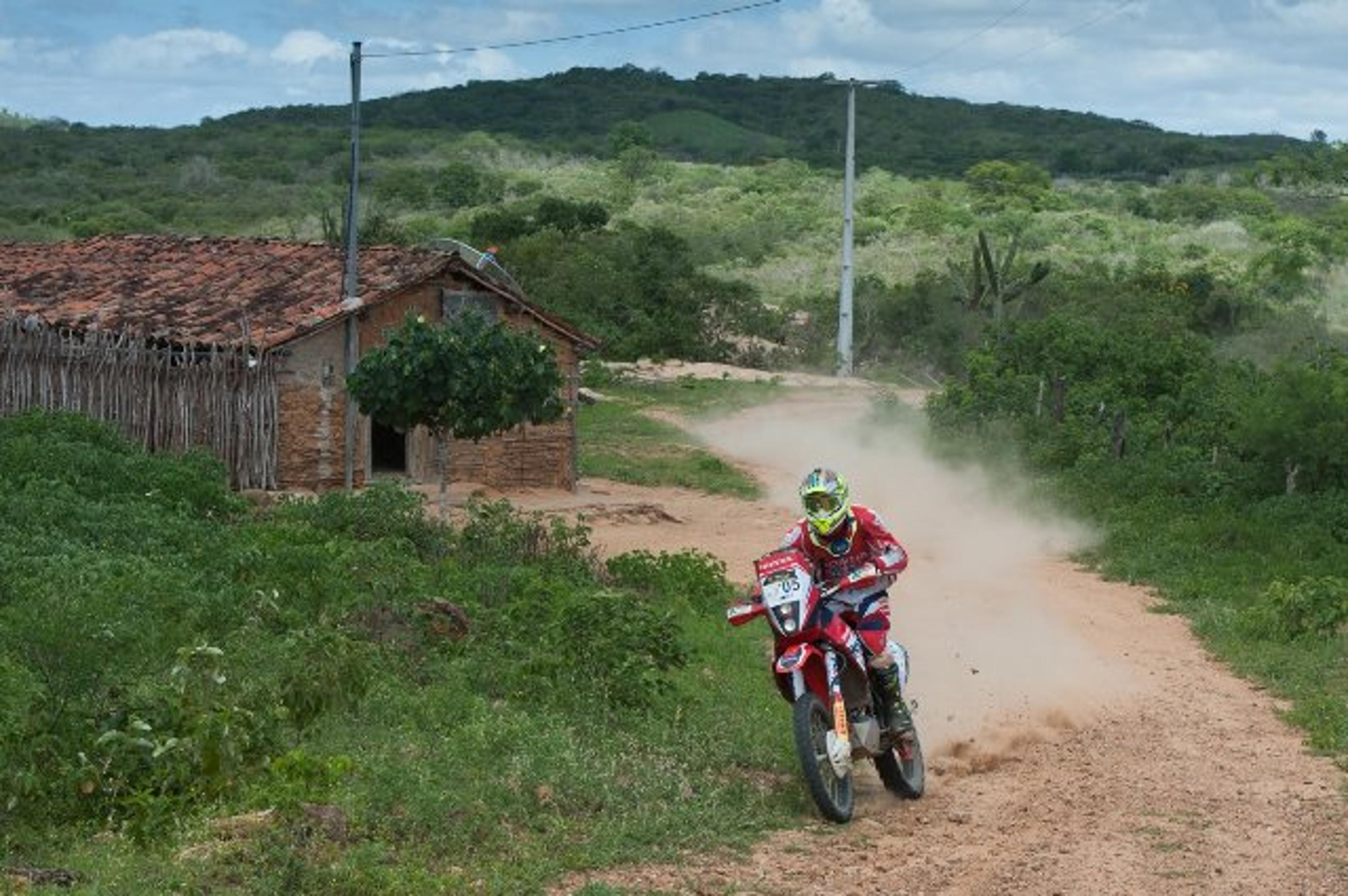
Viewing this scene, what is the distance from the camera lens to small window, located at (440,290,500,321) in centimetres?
2809

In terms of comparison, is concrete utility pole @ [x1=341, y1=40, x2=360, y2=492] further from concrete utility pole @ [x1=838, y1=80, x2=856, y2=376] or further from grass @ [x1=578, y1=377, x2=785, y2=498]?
concrete utility pole @ [x1=838, y1=80, x2=856, y2=376]

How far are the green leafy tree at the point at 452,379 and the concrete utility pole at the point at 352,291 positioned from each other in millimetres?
3263

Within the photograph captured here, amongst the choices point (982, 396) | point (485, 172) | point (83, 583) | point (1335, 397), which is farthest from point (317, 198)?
point (83, 583)

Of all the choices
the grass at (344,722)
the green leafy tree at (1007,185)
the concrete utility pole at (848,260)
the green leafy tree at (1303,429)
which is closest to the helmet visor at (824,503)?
the grass at (344,722)

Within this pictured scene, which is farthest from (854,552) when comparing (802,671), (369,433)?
(369,433)

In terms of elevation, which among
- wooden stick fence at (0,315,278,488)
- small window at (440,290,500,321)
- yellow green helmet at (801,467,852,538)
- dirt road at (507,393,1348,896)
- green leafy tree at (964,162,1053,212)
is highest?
green leafy tree at (964,162,1053,212)

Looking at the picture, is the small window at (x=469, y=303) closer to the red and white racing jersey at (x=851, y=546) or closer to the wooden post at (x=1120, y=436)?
the wooden post at (x=1120, y=436)

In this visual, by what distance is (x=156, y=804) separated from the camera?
31.7 feet

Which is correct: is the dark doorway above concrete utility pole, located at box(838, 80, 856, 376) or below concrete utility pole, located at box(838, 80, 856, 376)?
below

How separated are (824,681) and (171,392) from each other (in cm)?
1712

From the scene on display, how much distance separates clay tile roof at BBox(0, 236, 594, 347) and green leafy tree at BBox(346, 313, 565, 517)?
342 cm

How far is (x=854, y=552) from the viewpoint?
1134 cm

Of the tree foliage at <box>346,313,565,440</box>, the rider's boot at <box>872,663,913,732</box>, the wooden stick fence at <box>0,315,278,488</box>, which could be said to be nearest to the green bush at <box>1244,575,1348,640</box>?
the rider's boot at <box>872,663,913,732</box>

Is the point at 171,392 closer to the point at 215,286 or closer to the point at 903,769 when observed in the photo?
the point at 215,286
